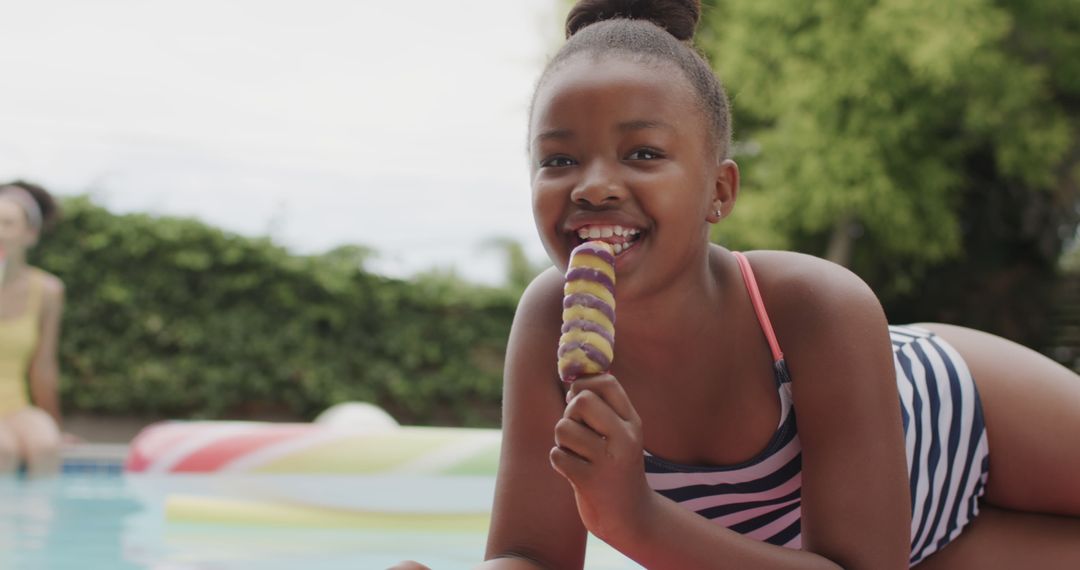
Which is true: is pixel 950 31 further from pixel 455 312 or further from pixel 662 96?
pixel 662 96

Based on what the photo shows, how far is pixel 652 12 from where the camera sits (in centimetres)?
221

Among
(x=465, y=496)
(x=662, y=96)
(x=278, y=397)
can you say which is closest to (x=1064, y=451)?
(x=662, y=96)

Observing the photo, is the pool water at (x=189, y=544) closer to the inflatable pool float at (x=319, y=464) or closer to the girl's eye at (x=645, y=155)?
the inflatable pool float at (x=319, y=464)

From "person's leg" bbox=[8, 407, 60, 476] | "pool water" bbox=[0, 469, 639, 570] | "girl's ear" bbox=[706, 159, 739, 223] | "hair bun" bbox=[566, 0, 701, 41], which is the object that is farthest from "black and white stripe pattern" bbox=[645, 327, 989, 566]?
"person's leg" bbox=[8, 407, 60, 476]

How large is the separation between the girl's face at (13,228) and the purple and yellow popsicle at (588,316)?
21.3 ft

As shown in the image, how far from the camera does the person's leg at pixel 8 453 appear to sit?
22.1ft

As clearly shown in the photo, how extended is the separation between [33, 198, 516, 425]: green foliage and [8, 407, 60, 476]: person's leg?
387 centimetres

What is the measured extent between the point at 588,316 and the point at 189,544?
338 cm

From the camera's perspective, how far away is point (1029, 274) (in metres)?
14.9

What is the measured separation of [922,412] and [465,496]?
4348 mm

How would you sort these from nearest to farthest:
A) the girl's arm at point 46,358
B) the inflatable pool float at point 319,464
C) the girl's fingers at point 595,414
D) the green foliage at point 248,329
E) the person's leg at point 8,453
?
the girl's fingers at point 595,414 → the inflatable pool float at point 319,464 → the person's leg at point 8,453 → the girl's arm at point 46,358 → the green foliage at point 248,329

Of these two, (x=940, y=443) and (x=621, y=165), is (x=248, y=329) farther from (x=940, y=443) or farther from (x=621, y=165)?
(x=621, y=165)

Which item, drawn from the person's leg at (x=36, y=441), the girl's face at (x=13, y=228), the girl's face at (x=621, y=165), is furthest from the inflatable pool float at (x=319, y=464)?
the girl's face at (x=621, y=165)

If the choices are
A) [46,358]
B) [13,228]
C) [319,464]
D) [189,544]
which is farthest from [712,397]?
[46,358]
